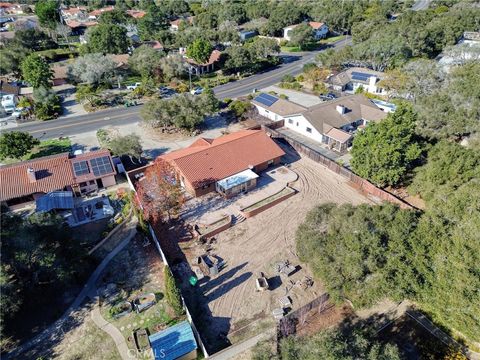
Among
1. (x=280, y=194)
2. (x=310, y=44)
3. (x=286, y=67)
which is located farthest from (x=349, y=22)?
(x=280, y=194)

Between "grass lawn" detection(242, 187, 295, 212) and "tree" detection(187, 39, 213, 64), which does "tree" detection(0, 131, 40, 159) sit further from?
"tree" detection(187, 39, 213, 64)

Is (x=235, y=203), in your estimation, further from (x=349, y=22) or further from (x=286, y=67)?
(x=349, y=22)

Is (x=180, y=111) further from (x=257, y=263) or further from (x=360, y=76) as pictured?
(x=360, y=76)

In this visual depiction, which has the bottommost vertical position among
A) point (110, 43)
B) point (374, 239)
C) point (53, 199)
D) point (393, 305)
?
point (393, 305)

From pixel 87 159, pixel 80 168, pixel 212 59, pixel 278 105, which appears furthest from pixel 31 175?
pixel 212 59

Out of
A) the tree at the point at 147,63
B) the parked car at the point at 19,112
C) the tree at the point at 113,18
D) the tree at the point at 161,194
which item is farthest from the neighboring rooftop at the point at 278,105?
the tree at the point at 113,18

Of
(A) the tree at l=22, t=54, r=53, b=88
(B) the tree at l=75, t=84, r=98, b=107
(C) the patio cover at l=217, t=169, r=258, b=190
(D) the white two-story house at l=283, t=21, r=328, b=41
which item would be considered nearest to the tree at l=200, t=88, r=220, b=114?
(C) the patio cover at l=217, t=169, r=258, b=190
